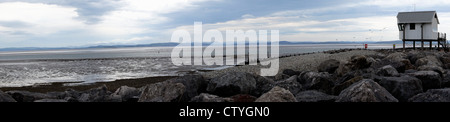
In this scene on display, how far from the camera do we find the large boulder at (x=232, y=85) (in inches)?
325

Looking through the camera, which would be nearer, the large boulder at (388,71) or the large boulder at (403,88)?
the large boulder at (403,88)

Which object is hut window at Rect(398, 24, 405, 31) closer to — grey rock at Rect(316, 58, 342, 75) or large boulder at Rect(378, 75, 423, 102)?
grey rock at Rect(316, 58, 342, 75)

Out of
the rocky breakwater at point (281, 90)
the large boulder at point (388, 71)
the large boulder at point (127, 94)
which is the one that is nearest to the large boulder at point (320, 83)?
the rocky breakwater at point (281, 90)

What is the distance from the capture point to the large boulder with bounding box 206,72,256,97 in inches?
325

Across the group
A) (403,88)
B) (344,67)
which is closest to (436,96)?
(403,88)

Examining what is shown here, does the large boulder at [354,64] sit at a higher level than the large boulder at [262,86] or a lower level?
higher

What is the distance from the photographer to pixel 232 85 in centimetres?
827

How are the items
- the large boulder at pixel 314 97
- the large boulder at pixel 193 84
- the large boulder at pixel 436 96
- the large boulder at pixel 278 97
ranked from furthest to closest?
1. the large boulder at pixel 193 84
2. the large boulder at pixel 314 97
3. the large boulder at pixel 436 96
4. the large boulder at pixel 278 97

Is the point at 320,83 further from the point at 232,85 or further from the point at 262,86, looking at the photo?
→ the point at 232,85

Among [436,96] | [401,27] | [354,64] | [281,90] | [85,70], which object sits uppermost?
[401,27]

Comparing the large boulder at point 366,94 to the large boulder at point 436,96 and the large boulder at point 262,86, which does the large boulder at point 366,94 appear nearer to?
the large boulder at point 436,96

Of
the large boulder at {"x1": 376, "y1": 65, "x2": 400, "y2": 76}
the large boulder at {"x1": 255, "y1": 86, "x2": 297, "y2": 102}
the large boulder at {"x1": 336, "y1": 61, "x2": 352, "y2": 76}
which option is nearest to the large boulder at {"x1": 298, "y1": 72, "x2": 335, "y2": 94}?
the large boulder at {"x1": 376, "y1": 65, "x2": 400, "y2": 76}
